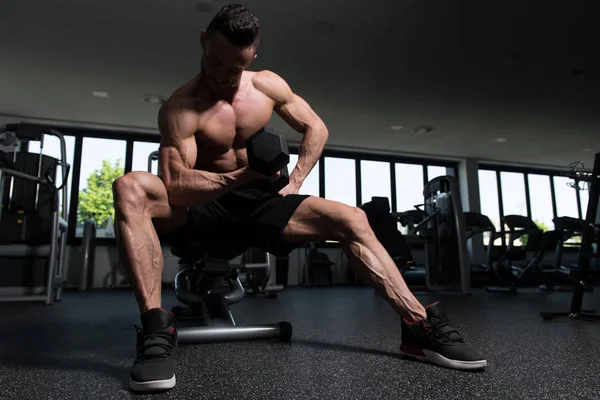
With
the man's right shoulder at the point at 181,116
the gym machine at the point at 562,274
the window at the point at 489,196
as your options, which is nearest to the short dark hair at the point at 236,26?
the man's right shoulder at the point at 181,116

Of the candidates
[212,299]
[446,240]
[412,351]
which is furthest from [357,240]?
[446,240]

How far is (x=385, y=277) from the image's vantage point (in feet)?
3.63

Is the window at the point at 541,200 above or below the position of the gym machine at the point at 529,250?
above

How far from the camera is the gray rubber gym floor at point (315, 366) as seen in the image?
0.81 m

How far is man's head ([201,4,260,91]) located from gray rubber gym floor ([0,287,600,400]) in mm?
763

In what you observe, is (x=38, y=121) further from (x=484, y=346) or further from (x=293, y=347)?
(x=484, y=346)

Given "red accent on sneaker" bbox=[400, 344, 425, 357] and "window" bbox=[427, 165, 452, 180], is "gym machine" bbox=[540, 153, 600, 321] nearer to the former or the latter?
"red accent on sneaker" bbox=[400, 344, 425, 357]

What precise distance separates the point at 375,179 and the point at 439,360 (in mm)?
6083

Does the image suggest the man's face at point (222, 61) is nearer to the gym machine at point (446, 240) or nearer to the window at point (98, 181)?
the gym machine at point (446, 240)

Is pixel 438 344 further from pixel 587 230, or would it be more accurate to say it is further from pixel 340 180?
pixel 340 180

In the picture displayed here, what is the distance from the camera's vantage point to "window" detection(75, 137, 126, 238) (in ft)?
18.1

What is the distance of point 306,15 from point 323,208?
266 cm

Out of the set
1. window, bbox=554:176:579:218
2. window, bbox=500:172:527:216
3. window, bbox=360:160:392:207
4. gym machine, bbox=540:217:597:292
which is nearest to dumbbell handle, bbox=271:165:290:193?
gym machine, bbox=540:217:597:292

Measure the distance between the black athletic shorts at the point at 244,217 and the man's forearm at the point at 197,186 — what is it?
85 mm
